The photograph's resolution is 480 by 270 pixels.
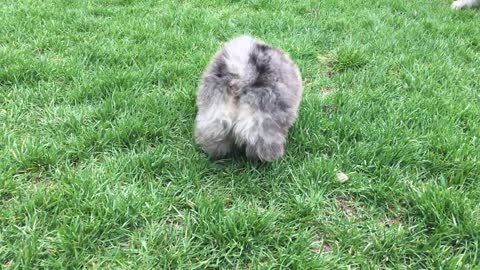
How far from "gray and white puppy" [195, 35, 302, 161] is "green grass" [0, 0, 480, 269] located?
7.8 inches

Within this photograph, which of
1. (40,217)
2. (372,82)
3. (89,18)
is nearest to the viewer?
(40,217)

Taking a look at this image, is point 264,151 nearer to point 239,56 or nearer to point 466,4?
point 239,56

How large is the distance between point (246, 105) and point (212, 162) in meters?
0.49

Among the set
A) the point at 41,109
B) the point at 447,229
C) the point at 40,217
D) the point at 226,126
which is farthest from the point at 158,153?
the point at 447,229

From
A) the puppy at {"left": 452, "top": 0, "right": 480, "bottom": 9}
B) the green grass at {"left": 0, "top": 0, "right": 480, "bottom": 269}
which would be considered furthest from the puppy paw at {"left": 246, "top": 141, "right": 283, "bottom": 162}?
the puppy at {"left": 452, "top": 0, "right": 480, "bottom": 9}

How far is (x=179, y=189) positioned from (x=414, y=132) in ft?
6.01

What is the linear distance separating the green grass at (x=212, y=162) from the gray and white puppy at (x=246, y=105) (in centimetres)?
20

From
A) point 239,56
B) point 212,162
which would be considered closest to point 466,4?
point 239,56

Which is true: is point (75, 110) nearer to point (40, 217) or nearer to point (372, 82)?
point (40, 217)

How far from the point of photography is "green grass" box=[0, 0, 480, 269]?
7.36 ft

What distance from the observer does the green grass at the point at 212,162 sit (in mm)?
2244

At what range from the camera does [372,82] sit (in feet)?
12.7

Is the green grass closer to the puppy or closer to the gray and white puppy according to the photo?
the gray and white puppy

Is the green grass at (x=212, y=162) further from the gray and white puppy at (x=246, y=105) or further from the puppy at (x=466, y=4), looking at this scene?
the puppy at (x=466, y=4)
